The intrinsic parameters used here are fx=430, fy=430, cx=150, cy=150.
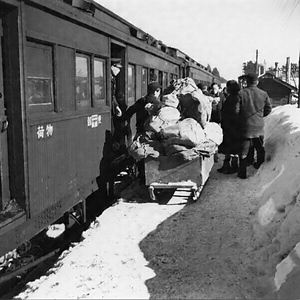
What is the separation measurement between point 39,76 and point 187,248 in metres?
2.37

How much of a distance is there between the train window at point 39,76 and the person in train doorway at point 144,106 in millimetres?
2565

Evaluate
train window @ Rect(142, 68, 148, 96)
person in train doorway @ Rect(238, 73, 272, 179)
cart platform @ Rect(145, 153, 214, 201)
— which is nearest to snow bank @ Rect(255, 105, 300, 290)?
person in train doorway @ Rect(238, 73, 272, 179)

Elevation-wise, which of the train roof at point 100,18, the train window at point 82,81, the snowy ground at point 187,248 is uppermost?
the train roof at point 100,18

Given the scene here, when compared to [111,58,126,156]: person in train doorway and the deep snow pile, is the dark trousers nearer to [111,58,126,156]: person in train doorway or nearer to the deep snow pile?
the deep snow pile

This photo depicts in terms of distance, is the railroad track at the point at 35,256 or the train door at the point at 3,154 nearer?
the train door at the point at 3,154

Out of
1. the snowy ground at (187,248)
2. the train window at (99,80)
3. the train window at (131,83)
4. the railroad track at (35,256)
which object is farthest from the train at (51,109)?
the train window at (131,83)

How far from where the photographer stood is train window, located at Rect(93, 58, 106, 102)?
5688 millimetres

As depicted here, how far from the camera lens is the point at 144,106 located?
7.12 m

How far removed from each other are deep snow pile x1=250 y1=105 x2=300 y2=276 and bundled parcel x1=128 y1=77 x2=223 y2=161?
105 centimetres

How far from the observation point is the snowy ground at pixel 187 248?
12.3ft

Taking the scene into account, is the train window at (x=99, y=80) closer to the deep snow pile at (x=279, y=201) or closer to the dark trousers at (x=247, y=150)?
the deep snow pile at (x=279, y=201)

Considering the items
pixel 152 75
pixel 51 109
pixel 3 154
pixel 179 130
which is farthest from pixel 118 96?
pixel 3 154

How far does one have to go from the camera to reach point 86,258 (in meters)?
4.43

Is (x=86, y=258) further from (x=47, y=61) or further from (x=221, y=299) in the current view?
(x=47, y=61)
